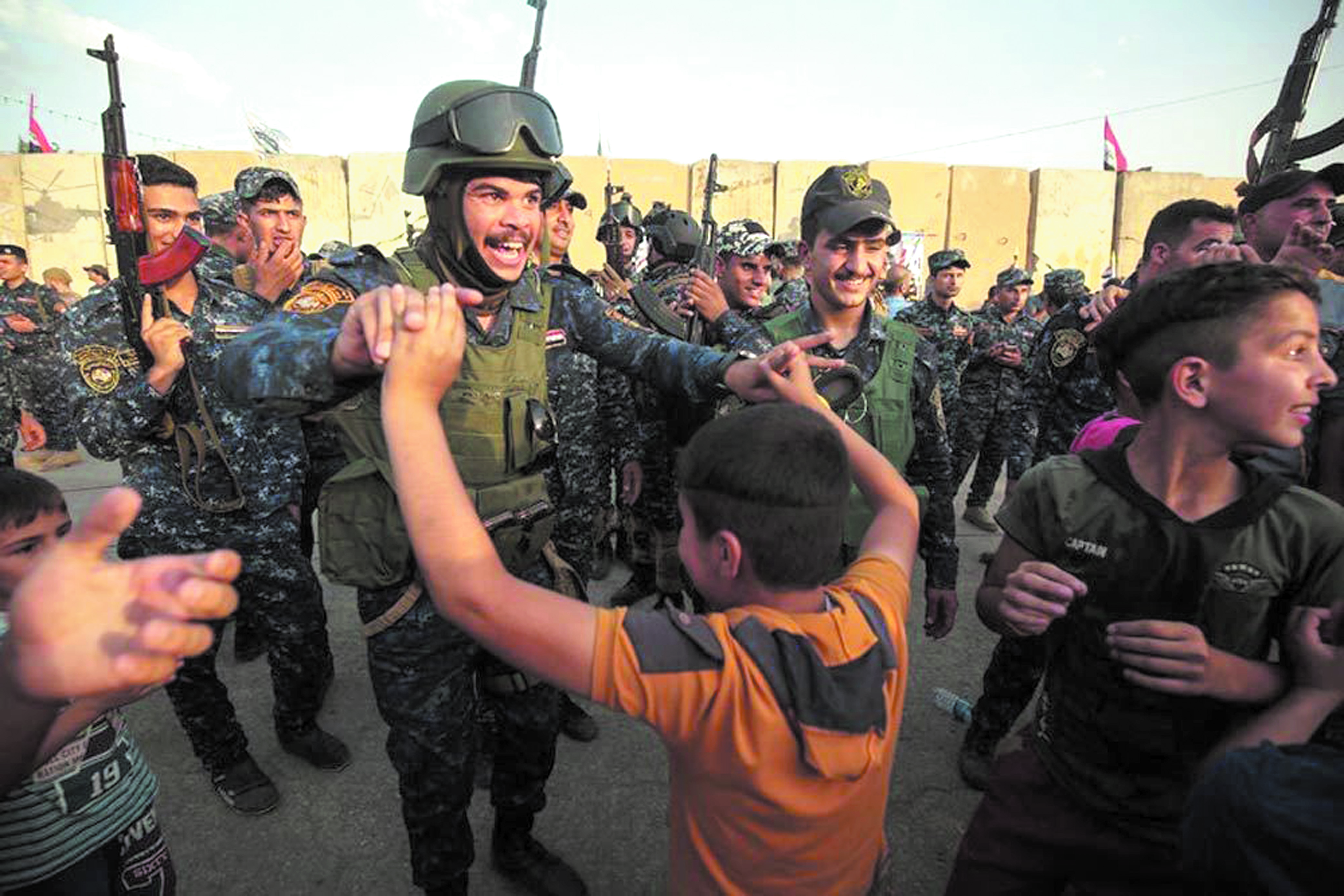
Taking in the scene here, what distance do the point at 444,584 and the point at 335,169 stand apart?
19032mm

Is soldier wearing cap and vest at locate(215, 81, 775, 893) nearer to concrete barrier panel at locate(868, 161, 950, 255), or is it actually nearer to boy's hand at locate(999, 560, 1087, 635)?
boy's hand at locate(999, 560, 1087, 635)

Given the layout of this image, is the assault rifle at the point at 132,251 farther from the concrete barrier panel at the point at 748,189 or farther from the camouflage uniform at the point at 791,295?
the concrete barrier panel at the point at 748,189

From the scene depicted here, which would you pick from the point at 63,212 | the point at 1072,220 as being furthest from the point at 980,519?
the point at 63,212

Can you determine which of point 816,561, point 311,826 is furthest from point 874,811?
point 311,826

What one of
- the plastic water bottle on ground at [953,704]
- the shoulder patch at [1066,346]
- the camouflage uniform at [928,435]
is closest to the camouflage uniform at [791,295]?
the camouflage uniform at [928,435]

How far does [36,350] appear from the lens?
748cm

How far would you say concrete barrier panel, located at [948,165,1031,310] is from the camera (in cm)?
1734

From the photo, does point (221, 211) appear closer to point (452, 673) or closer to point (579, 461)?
point (579, 461)

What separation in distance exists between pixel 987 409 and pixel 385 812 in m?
6.00

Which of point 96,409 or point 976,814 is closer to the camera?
point 976,814

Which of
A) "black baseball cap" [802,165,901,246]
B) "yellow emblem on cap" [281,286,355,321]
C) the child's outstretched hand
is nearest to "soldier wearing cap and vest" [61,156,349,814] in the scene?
"yellow emblem on cap" [281,286,355,321]

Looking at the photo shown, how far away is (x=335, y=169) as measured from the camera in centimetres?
1662

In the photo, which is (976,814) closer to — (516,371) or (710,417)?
(516,371)

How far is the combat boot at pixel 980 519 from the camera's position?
6.04m
